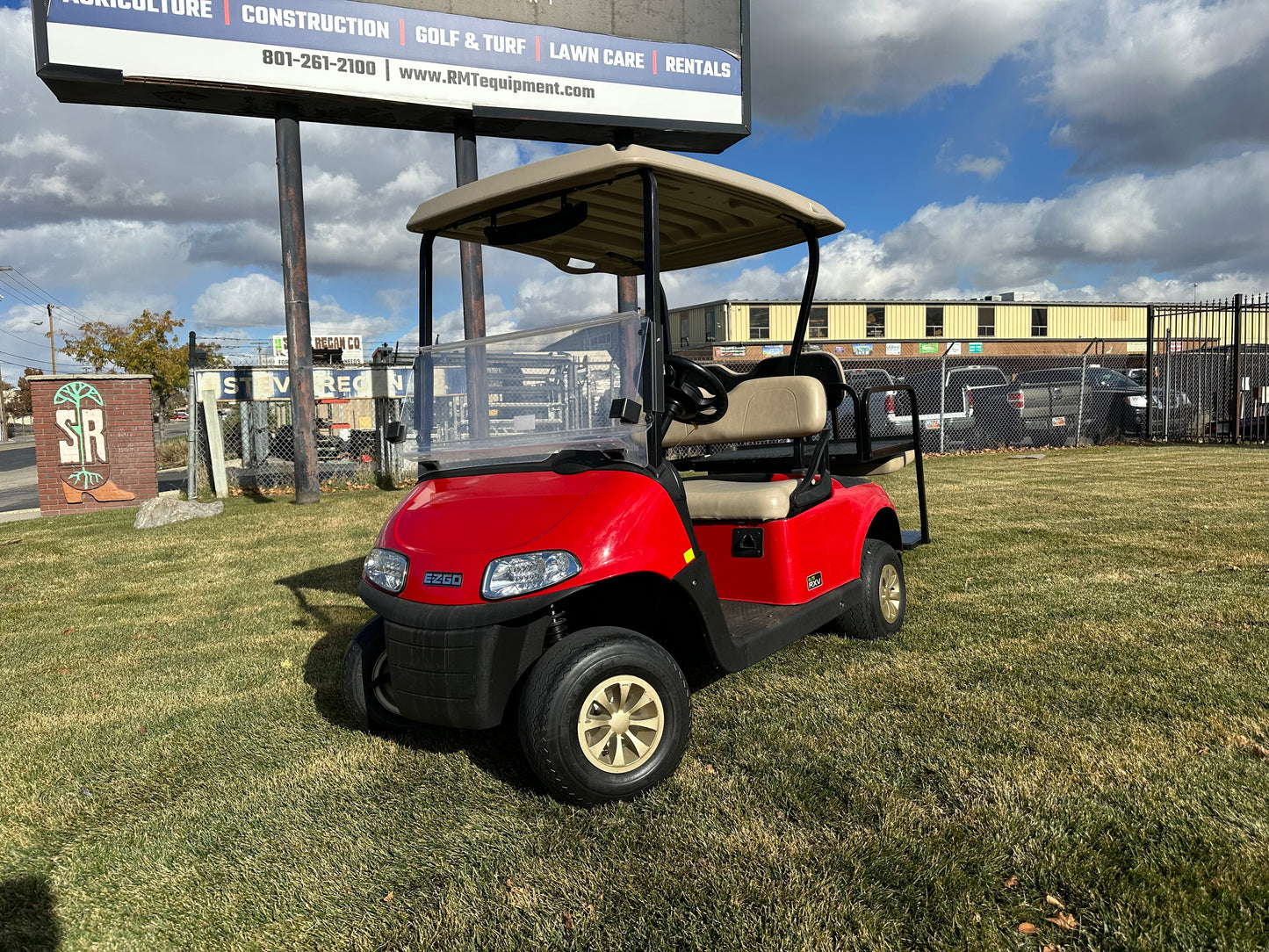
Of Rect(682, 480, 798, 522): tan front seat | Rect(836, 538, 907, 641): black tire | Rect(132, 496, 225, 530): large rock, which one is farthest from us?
Rect(132, 496, 225, 530): large rock

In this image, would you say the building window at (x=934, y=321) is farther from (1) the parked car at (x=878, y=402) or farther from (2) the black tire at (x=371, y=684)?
(2) the black tire at (x=371, y=684)

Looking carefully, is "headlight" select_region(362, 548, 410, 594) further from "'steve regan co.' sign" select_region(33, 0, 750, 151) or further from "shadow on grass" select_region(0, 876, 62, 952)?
"'steve regan co.' sign" select_region(33, 0, 750, 151)

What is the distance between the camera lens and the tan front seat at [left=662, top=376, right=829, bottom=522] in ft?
11.7

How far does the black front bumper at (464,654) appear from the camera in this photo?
254cm

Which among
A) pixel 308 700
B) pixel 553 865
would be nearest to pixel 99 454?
pixel 308 700

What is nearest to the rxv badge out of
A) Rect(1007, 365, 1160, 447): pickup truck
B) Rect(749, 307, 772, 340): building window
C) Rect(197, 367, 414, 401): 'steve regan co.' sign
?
Rect(197, 367, 414, 401): 'steve regan co.' sign

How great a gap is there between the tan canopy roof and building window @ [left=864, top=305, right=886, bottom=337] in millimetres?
38231

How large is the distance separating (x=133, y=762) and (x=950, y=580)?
445cm

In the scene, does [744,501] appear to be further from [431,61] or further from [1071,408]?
[1071,408]

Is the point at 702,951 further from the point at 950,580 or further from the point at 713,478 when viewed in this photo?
the point at 950,580

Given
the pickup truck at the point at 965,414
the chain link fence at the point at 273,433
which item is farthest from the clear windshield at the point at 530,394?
the pickup truck at the point at 965,414

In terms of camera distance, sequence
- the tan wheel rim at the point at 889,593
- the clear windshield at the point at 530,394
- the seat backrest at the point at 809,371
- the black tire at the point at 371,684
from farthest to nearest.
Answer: the seat backrest at the point at 809,371, the tan wheel rim at the point at 889,593, the black tire at the point at 371,684, the clear windshield at the point at 530,394

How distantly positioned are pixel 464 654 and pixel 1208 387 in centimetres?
1691

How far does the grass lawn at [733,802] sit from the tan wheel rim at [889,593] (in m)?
0.15
